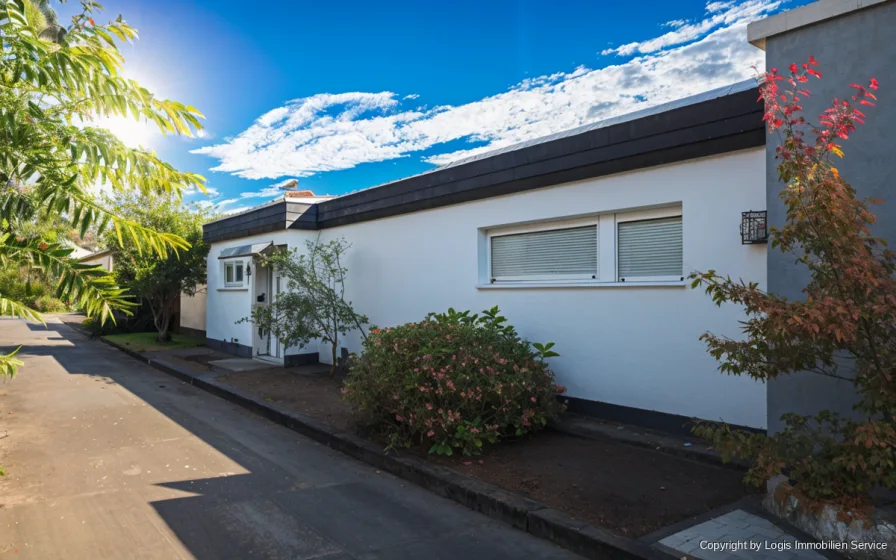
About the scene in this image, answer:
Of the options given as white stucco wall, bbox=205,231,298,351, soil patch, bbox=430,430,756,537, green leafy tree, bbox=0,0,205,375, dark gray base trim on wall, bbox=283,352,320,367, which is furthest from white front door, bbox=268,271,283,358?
green leafy tree, bbox=0,0,205,375

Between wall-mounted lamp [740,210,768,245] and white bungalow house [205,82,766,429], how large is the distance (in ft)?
0.39

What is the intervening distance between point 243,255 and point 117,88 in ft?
35.8

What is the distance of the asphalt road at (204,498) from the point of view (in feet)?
14.0

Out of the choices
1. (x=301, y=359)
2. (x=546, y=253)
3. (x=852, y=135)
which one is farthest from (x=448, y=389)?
(x=301, y=359)

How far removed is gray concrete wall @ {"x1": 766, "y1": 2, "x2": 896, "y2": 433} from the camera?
13.4 feet

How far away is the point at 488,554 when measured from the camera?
4.21 meters

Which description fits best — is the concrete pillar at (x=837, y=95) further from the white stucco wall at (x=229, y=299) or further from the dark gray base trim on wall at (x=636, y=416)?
the white stucco wall at (x=229, y=299)

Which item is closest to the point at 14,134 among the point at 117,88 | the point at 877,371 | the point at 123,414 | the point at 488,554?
the point at 117,88

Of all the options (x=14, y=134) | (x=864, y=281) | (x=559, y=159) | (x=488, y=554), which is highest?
(x=559, y=159)

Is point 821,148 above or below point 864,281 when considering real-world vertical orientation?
above

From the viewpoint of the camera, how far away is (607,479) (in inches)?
211

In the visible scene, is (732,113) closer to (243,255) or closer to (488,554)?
(488,554)

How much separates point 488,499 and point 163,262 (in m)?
14.3

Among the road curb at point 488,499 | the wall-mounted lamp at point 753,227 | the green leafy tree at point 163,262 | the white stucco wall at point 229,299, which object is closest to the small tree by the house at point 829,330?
the road curb at point 488,499
